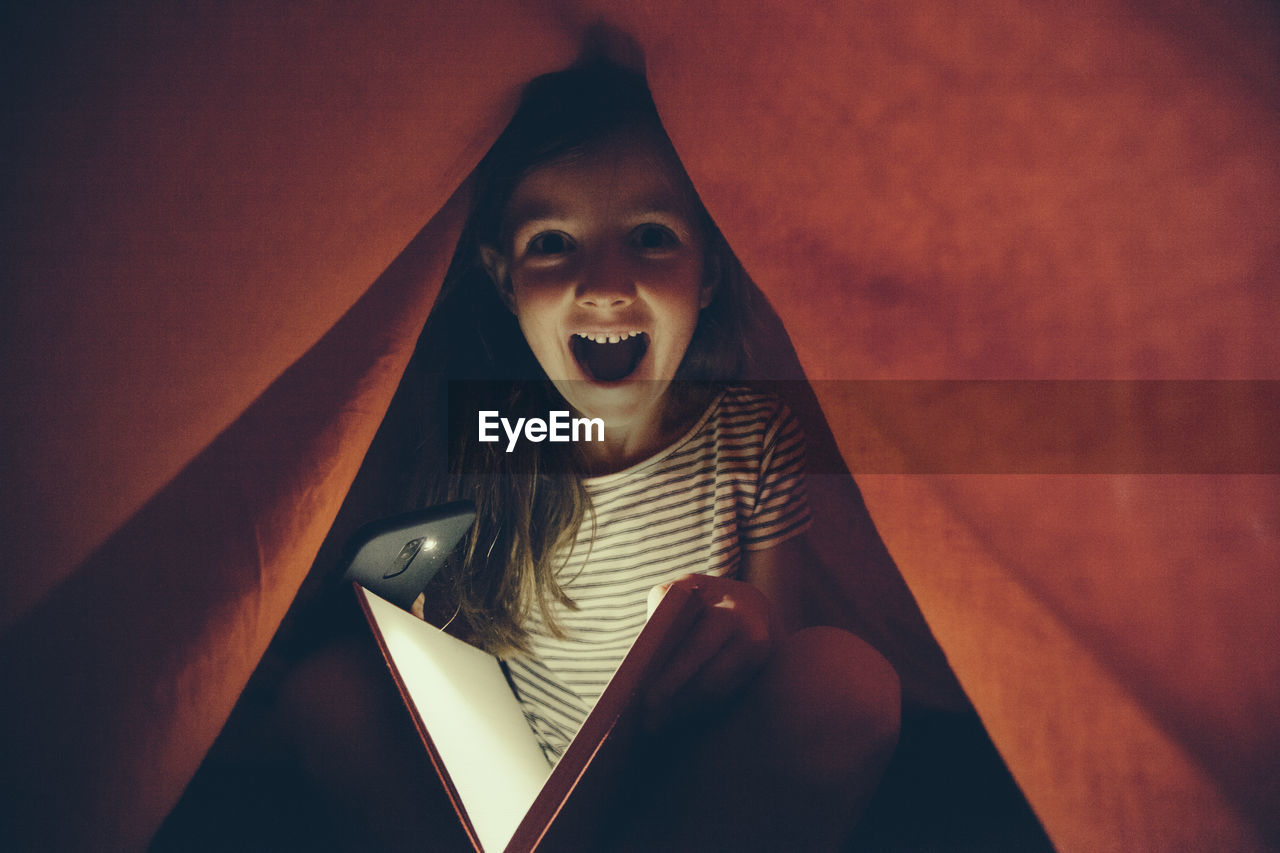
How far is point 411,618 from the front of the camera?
23.9 inches

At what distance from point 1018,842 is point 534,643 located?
608 mm

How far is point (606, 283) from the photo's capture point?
63 centimetres

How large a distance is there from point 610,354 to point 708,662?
0.39m

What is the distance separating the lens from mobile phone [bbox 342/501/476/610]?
21.9 inches

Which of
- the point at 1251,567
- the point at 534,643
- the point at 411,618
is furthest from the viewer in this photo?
the point at 534,643

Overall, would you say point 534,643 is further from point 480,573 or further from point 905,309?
point 905,309

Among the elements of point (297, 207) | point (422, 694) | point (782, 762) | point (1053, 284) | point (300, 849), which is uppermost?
point (1053, 284)

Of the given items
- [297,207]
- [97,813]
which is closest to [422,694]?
[97,813]

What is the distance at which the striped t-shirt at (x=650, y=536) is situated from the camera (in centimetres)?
80

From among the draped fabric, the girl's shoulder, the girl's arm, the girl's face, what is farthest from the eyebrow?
the girl's arm

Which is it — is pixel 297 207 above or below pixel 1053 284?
below

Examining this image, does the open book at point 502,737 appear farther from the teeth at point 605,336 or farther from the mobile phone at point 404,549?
the teeth at point 605,336

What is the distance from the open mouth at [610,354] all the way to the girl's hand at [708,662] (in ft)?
0.94

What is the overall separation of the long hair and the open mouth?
0.13 meters
